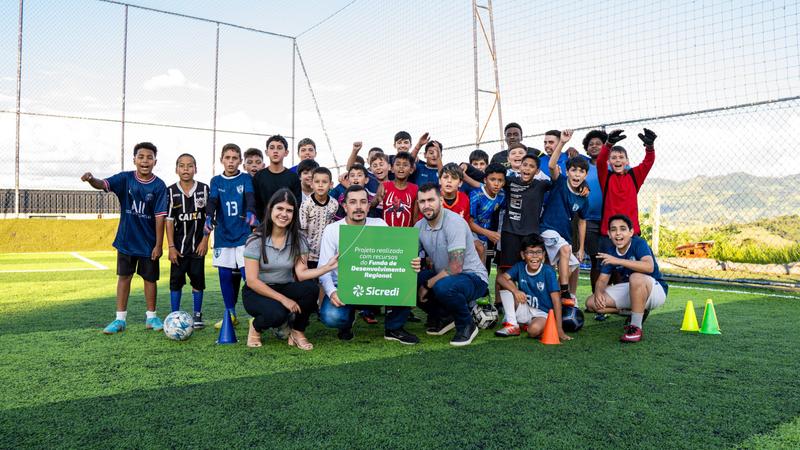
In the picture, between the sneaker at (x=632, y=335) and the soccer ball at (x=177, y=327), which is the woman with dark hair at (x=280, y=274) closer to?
the soccer ball at (x=177, y=327)

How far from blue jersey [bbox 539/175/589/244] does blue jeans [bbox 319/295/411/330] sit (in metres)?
1.68

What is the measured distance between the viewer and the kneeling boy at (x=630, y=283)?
4.47 metres

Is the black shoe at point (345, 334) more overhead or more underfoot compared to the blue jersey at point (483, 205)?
more underfoot

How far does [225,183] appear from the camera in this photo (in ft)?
16.6

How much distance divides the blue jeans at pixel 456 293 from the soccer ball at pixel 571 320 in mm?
840

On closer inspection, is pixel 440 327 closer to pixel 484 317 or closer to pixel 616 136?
pixel 484 317

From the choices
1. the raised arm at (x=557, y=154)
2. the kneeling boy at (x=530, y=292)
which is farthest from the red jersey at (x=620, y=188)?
the kneeling boy at (x=530, y=292)

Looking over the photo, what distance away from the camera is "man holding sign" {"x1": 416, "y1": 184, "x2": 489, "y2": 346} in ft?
14.2

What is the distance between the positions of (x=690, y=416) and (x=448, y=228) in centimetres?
226

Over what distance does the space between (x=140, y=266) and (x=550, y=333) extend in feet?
12.1

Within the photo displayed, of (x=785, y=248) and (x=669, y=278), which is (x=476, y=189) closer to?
(x=669, y=278)

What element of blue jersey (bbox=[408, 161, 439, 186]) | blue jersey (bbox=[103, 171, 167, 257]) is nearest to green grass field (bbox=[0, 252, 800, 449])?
blue jersey (bbox=[103, 171, 167, 257])

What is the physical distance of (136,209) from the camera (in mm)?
4852

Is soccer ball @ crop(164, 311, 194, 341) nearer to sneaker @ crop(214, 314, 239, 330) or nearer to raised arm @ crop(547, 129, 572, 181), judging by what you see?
sneaker @ crop(214, 314, 239, 330)
